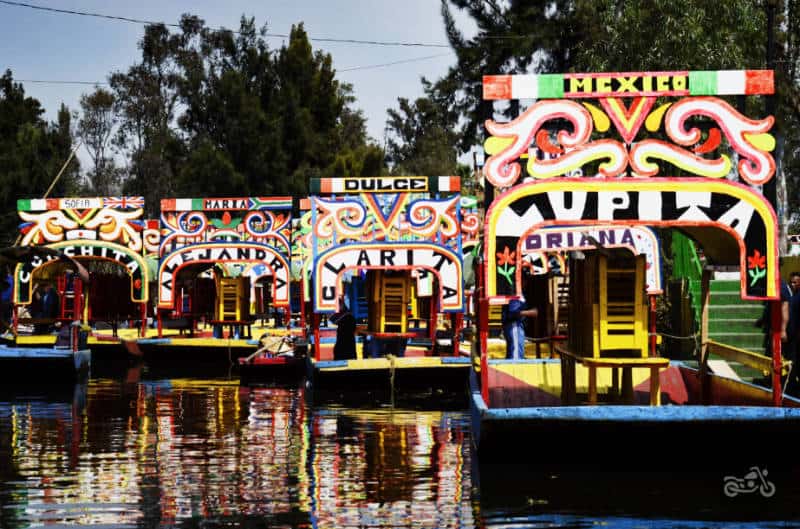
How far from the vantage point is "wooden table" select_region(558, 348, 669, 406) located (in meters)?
12.4

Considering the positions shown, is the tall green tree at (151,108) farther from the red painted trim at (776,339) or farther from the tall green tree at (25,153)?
the red painted trim at (776,339)

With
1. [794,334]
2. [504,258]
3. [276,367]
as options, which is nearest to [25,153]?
[276,367]

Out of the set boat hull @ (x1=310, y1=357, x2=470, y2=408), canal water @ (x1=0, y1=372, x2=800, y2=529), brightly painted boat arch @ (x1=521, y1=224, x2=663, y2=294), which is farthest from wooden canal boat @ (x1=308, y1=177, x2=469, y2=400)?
brightly painted boat arch @ (x1=521, y1=224, x2=663, y2=294)

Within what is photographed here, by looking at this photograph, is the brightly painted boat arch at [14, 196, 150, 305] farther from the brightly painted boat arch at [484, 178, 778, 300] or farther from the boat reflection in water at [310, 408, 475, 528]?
the brightly painted boat arch at [484, 178, 778, 300]

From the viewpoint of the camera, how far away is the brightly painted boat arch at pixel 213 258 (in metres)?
31.4

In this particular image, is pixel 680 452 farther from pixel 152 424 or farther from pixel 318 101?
pixel 318 101

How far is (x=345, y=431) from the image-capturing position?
16.0 m

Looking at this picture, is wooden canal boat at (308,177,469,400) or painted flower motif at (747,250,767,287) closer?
painted flower motif at (747,250,767,287)

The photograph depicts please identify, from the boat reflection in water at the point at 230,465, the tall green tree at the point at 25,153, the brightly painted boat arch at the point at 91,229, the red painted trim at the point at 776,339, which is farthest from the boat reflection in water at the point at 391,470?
the tall green tree at the point at 25,153

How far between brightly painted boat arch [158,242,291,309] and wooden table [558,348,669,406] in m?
17.5

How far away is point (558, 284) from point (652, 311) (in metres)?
1.71

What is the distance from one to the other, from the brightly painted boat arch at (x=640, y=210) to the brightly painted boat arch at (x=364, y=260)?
31.8 ft

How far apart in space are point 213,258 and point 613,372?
1788 centimetres

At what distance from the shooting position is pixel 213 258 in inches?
1236
